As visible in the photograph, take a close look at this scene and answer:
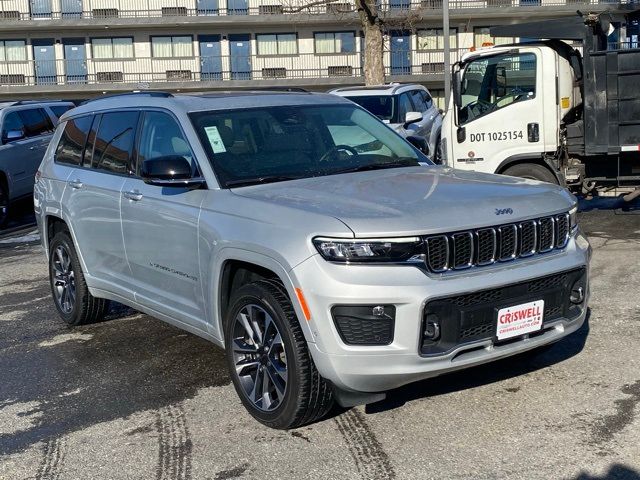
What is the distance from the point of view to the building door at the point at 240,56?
133 feet

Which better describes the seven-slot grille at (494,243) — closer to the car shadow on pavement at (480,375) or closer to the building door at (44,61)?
the car shadow on pavement at (480,375)

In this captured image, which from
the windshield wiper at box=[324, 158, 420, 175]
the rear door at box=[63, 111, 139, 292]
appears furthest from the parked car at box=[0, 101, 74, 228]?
the windshield wiper at box=[324, 158, 420, 175]

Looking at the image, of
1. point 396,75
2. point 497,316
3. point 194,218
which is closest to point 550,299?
point 497,316

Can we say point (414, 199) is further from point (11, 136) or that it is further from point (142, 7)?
point (142, 7)

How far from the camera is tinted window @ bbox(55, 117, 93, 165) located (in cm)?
695

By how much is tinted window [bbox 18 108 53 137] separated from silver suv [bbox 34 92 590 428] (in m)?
9.40

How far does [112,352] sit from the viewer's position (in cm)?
648

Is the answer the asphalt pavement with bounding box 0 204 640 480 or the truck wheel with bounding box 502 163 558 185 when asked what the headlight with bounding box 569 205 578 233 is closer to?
A: the asphalt pavement with bounding box 0 204 640 480

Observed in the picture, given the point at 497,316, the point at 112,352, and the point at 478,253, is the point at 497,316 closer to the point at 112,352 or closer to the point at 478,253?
the point at 478,253

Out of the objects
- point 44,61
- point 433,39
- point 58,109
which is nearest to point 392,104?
point 58,109

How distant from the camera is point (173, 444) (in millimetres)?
4637

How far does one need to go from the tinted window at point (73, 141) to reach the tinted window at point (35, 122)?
833cm

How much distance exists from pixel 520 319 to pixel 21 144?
39.5ft

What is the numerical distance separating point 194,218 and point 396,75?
3587cm
